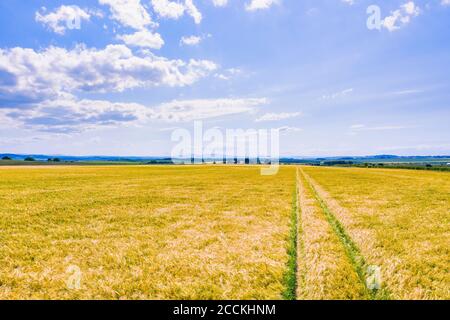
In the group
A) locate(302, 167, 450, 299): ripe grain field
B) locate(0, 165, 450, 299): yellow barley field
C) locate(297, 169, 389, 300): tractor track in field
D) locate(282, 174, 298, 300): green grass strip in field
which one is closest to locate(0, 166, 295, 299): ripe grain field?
locate(0, 165, 450, 299): yellow barley field

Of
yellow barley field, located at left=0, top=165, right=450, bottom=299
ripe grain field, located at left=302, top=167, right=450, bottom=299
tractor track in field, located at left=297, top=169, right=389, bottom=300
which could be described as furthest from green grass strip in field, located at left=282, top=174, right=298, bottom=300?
ripe grain field, located at left=302, top=167, right=450, bottom=299

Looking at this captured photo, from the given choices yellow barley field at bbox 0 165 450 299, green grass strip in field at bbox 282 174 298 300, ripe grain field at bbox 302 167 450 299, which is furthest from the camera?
ripe grain field at bbox 302 167 450 299

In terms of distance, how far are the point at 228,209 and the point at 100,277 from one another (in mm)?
11994

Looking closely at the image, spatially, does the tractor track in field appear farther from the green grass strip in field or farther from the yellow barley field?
the green grass strip in field

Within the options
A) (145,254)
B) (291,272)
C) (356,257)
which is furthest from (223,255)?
(356,257)

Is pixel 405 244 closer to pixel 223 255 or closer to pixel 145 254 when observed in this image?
pixel 223 255

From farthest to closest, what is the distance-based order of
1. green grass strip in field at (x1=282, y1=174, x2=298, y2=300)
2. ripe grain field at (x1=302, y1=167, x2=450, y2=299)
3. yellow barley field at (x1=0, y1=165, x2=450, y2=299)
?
ripe grain field at (x1=302, y1=167, x2=450, y2=299) < yellow barley field at (x1=0, y1=165, x2=450, y2=299) < green grass strip in field at (x1=282, y1=174, x2=298, y2=300)

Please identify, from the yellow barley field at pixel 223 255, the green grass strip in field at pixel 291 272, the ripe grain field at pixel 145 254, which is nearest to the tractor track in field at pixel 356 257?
the yellow barley field at pixel 223 255

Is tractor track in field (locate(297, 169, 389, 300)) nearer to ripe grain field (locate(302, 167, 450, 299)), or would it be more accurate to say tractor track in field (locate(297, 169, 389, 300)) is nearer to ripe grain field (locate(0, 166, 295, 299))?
ripe grain field (locate(302, 167, 450, 299))

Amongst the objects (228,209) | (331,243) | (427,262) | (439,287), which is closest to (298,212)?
(228,209)

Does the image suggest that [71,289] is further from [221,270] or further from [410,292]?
[410,292]

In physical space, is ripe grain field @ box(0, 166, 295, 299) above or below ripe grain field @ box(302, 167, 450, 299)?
above

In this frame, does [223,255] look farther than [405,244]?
No

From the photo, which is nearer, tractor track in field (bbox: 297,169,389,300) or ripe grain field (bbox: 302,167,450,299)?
tractor track in field (bbox: 297,169,389,300)
